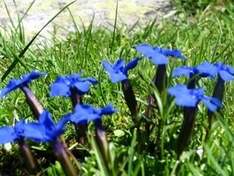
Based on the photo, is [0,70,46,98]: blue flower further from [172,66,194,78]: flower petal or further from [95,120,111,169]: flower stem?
[172,66,194,78]: flower petal

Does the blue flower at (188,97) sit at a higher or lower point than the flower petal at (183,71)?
lower

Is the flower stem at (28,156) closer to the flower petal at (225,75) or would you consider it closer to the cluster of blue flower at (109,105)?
the cluster of blue flower at (109,105)

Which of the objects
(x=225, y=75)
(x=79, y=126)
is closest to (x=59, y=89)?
(x=79, y=126)

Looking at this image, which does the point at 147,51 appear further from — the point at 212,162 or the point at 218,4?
the point at 218,4

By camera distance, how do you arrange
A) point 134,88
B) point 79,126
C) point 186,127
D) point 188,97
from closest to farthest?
point 188,97 → point 186,127 → point 79,126 → point 134,88

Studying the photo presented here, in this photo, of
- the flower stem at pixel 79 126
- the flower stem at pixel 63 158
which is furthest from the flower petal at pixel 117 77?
the flower stem at pixel 63 158

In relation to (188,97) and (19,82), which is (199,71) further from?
(19,82)
